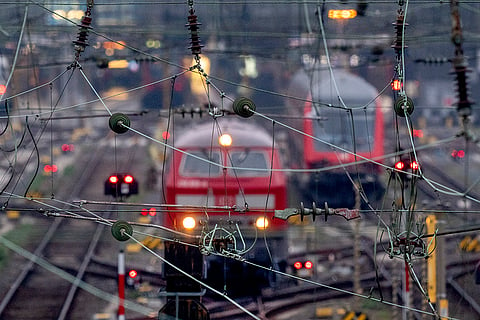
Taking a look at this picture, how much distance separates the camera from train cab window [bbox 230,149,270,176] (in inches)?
532

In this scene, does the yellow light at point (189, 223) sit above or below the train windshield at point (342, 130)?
below

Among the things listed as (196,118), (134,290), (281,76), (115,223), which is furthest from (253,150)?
(281,76)

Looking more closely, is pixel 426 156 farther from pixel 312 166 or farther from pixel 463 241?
pixel 463 241

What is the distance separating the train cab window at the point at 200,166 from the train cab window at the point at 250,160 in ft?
0.84

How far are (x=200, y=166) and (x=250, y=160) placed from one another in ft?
2.42

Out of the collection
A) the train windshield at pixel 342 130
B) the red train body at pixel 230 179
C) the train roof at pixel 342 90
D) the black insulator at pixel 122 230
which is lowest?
the black insulator at pixel 122 230

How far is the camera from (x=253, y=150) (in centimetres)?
1380

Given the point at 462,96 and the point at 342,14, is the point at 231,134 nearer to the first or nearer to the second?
the point at 342,14

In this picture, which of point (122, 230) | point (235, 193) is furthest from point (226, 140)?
point (122, 230)

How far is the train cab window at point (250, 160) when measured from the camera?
13.5 m

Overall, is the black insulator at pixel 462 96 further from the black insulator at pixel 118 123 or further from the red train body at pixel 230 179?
the red train body at pixel 230 179

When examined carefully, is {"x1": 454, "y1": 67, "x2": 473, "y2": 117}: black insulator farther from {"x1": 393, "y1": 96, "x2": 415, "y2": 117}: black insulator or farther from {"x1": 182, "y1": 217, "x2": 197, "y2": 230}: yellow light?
{"x1": 182, "y1": 217, "x2": 197, "y2": 230}: yellow light

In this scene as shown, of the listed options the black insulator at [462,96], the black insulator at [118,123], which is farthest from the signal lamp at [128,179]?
the black insulator at [462,96]

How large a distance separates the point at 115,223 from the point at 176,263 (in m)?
2.01
